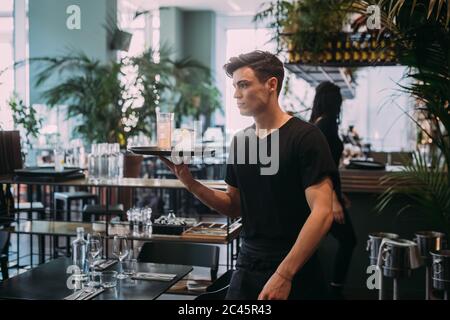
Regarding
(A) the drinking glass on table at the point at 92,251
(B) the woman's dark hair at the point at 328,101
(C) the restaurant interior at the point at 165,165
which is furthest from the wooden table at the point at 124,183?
(A) the drinking glass on table at the point at 92,251

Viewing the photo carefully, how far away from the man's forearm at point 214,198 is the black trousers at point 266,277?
0.23 m

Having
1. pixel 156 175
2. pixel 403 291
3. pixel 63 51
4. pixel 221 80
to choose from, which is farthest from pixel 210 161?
pixel 221 80

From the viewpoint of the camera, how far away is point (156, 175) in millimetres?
9234

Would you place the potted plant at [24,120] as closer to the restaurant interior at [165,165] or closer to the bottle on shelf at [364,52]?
the restaurant interior at [165,165]

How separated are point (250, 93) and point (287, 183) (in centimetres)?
33

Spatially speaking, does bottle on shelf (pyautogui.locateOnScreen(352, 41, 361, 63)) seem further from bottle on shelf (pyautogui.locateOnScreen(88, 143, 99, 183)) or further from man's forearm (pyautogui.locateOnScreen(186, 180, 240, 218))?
man's forearm (pyautogui.locateOnScreen(186, 180, 240, 218))

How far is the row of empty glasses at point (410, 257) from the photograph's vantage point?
10.3ft

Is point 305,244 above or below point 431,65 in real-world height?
below

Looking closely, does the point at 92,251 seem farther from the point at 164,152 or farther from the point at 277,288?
the point at 277,288

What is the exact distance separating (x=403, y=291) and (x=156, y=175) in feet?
16.9

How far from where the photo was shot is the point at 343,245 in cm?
453

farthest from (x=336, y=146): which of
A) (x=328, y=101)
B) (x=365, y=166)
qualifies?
(x=365, y=166)

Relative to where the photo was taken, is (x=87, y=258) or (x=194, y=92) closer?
(x=87, y=258)

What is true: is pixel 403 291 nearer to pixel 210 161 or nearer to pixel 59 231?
pixel 59 231
